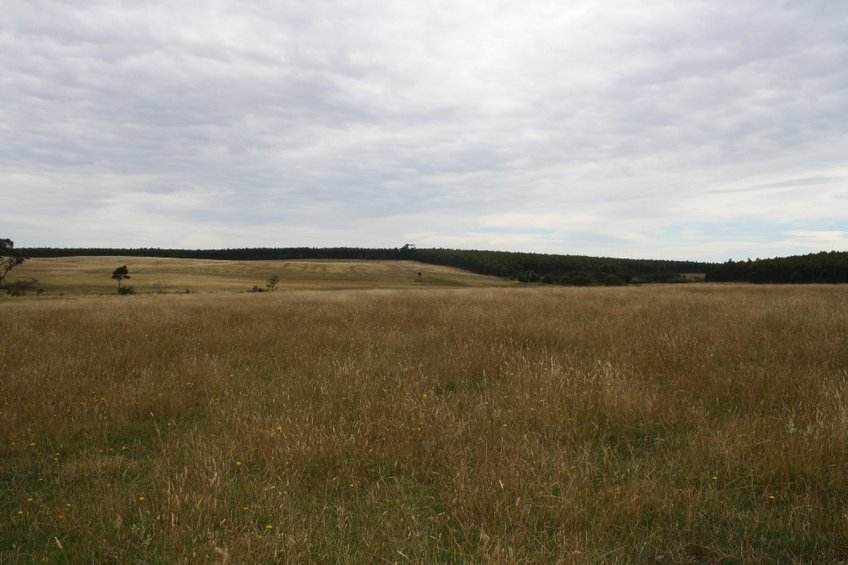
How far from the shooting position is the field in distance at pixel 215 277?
7388cm

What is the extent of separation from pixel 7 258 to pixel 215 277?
3128cm

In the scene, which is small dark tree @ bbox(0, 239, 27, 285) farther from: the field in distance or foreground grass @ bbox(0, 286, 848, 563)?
foreground grass @ bbox(0, 286, 848, 563)

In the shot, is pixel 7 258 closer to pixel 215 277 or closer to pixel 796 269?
pixel 215 277

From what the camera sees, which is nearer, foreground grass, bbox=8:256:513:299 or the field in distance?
foreground grass, bbox=8:256:513:299

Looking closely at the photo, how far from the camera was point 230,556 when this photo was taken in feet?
8.76

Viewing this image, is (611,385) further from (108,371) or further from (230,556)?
(108,371)

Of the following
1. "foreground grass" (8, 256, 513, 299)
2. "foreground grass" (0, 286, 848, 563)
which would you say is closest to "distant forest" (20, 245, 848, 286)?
"foreground grass" (8, 256, 513, 299)

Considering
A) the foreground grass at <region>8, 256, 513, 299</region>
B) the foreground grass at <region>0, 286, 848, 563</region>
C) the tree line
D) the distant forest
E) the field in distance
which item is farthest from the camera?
the field in distance

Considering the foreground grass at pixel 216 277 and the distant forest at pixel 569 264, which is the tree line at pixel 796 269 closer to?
the distant forest at pixel 569 264

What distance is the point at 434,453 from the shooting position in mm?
4102

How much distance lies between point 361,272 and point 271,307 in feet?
311

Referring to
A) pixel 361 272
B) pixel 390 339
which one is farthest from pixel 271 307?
pixel 361 272

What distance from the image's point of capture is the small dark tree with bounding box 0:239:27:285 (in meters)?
72.2

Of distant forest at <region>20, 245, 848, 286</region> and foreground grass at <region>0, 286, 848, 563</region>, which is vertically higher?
distant forest at <region>20, 245, 848, 286</region>
